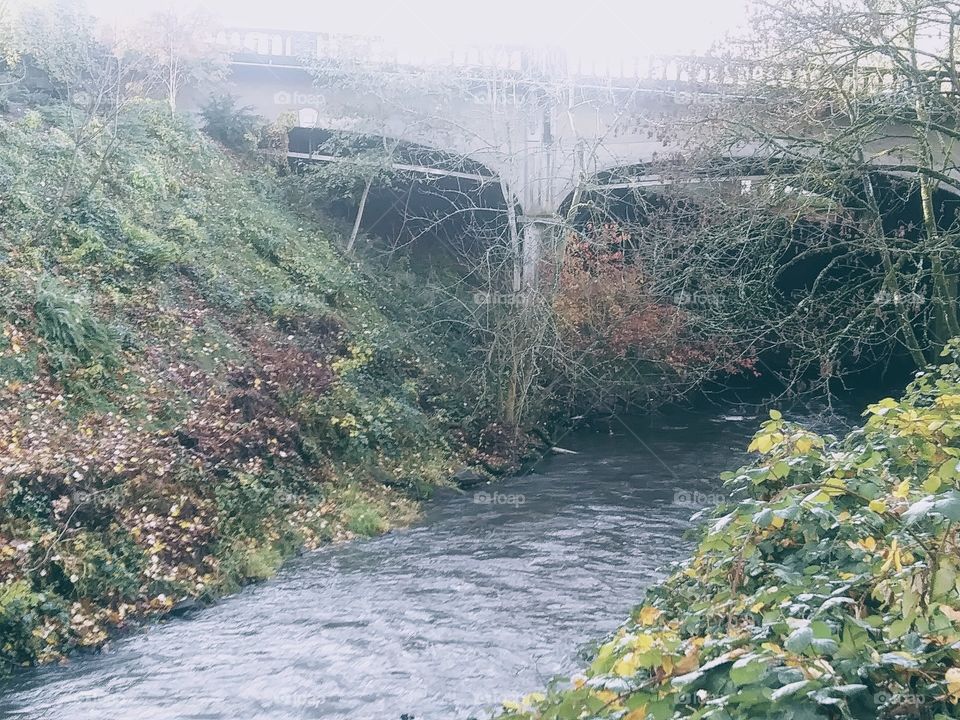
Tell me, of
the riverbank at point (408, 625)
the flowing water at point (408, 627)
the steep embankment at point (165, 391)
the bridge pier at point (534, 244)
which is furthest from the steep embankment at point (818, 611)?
the bridge pier at point (534, 244)

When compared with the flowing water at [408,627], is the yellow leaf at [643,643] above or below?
above

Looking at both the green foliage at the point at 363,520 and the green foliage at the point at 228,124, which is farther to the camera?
the green foliage at the point at 228,124

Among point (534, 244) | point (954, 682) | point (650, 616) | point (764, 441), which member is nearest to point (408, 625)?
point (650, 616)

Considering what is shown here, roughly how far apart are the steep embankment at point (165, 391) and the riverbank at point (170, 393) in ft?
0.11

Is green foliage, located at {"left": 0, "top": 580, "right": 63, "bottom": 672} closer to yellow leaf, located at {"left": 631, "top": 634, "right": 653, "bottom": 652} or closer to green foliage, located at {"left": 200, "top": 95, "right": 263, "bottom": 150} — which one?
yellow leaf, located at {"left": 631, "top": 634, "right": 653, "bottom": 652}

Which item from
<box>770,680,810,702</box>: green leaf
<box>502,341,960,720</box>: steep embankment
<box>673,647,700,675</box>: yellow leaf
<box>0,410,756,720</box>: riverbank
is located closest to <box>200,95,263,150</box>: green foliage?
<box>0,410,756,720</box>: riverbank

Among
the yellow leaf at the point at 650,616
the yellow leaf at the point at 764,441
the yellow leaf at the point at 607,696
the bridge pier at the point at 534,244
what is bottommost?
the yellow leaf at the point at 650,616

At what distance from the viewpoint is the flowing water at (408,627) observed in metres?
7.20

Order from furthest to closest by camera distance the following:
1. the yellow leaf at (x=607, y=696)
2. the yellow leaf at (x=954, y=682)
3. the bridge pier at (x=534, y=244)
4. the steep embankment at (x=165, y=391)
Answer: the bridge pier at (x=534, y=244) < the steep embankment at (x=165, y=391) < the yellow leaf at (x=607, y=696) < the yellow leaf at (x=954, y=682)

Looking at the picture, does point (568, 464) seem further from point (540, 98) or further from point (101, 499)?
point (101, 499)

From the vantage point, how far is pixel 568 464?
1714cm

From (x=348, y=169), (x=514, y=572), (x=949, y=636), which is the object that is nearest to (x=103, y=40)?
(x=348, y=169)

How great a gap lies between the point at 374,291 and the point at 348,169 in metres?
3.14

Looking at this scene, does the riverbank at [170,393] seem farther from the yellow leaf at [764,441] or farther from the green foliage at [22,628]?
the yellow leaf at [764,441]
